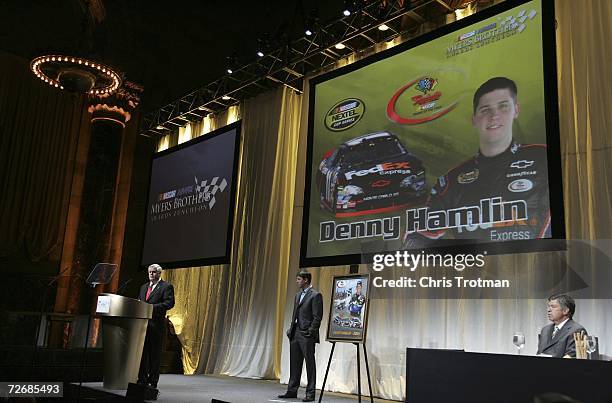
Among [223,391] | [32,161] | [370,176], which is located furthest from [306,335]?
[32,161]

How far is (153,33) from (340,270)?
23.3 feet

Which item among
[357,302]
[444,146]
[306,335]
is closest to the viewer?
[357,302]

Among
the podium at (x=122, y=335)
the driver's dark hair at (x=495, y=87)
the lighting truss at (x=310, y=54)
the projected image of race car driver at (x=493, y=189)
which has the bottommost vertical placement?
the podium at (x=122, y=335)

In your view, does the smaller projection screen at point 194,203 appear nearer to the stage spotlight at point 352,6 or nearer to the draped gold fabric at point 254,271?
the draped gold fabric at point 254,271

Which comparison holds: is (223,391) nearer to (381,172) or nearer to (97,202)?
(381,172)

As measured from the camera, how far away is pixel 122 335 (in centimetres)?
549

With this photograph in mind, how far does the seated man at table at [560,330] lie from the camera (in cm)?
415

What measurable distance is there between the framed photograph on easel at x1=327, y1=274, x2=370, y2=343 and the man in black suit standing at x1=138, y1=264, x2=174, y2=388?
1.77 m

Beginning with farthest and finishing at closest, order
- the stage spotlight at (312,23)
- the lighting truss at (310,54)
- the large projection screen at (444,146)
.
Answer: the stage spotlight at (312,23) → the lighting truss at (310,54) → the large projection screen at (444,146)

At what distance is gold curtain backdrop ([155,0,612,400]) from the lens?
552cm

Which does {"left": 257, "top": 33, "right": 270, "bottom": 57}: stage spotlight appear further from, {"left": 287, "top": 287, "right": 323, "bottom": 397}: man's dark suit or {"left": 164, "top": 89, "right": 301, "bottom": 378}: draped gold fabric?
{"left": 287, "top": 287, "right": 323, "bottom": 397}: man's dark suit

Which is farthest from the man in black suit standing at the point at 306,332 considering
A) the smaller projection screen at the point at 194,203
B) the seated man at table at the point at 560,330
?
the smaller projection screen at the point at 194,203

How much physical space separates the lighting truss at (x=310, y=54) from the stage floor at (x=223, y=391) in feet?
14.7

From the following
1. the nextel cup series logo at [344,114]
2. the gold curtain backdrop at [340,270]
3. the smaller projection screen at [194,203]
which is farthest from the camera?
the smaller projection screen at [194,203]
